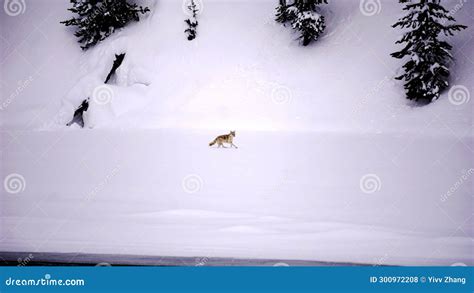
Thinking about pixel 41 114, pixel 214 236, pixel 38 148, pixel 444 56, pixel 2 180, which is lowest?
pixel 214 236

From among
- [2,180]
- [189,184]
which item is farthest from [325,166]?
[2,180]

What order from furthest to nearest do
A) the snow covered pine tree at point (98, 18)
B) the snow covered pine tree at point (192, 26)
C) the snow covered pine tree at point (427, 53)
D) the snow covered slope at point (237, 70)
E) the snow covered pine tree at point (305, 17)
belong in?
the snow covered pine tree at point (192, 26)
the snow covered pine tree at point (305, 17)
the snow covered pine tree at point (98, 18)
the snow covered slope at point (237, 70)
the snow covered pine tree at point (427, 53)

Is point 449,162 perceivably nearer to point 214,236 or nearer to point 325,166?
point 325,166

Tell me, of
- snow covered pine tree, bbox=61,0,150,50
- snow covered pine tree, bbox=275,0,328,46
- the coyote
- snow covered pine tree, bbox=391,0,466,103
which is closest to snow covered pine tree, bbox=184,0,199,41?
snow covered pine tree, bbox=61,0,150,50

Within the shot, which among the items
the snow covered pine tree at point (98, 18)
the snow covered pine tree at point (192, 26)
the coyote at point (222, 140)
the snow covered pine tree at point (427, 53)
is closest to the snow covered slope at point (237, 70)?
the snow covered pine tree at point (192, 26)

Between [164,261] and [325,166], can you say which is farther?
[325,166]

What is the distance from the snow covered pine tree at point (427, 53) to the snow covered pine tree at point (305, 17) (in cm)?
406

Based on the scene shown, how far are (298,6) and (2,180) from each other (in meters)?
13.0

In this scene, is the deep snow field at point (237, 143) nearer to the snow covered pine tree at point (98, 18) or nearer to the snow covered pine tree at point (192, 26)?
the snow covered pine tree at point (192, 26)

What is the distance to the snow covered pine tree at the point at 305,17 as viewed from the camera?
1623 centimetres

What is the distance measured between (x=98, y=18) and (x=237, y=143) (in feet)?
28.1

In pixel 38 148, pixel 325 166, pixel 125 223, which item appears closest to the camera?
pixel 125 223

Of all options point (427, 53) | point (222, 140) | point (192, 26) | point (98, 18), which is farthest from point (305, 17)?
point (222, 140)

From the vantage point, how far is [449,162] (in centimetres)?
793
